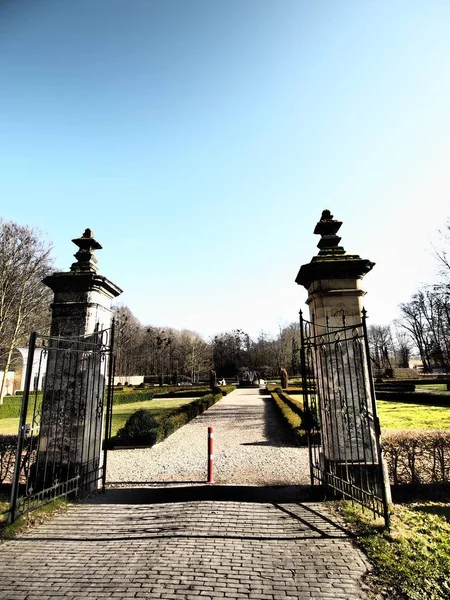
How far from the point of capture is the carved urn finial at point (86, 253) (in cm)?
644

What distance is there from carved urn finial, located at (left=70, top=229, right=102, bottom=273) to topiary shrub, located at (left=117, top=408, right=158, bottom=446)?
19.1 ft

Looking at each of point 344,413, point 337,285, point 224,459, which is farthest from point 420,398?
point 337,285

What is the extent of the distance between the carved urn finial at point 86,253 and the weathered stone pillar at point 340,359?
12.7 feet

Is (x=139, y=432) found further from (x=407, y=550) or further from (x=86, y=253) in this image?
(x=407, y=550)

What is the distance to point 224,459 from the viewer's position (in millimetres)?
8750

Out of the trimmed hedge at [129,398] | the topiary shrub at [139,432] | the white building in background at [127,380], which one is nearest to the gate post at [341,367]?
the topiary shrub at [139,432]

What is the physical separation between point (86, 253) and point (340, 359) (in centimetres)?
490

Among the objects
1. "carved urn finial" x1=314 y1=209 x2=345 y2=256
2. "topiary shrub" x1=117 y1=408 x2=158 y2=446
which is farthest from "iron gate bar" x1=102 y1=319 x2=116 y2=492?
"topiary shrub" x1=117 y1=408 x2=158 y2=446

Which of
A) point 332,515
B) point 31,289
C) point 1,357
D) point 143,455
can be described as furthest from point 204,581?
point 1,357

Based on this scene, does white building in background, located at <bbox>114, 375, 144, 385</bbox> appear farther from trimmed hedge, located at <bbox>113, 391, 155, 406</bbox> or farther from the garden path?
the garden path

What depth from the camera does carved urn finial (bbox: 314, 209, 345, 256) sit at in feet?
20.4

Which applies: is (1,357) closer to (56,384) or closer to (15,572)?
(56,384)

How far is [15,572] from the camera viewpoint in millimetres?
3416

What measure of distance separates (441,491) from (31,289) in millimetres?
21192
